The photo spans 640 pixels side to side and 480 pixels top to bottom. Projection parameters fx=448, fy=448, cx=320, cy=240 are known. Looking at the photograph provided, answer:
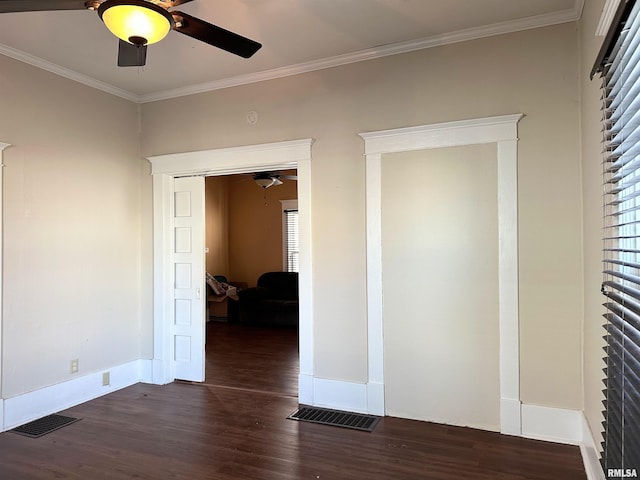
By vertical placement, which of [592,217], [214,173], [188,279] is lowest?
[188,279]

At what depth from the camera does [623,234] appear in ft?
6.43

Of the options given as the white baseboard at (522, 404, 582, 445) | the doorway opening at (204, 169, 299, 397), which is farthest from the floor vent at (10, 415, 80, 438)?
the white baseboard at (522, 404, 582, 445)

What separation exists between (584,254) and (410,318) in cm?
126

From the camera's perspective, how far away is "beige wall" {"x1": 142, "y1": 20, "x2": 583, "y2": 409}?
3004 millimetres

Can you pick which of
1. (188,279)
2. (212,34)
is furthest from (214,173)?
(212,34)

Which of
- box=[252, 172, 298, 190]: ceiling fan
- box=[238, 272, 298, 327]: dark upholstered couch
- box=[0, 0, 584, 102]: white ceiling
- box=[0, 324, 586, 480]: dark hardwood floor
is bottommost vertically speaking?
box=[0, 324, 586, 480]: dark hardwood floor

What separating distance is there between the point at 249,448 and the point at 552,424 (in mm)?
2041

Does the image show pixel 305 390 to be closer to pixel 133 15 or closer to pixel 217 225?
pixel 133 15

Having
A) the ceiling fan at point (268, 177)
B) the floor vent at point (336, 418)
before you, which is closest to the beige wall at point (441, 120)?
the floor vent at point (336, 418)

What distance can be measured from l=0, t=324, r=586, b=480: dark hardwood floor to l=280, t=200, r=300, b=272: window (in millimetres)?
4574

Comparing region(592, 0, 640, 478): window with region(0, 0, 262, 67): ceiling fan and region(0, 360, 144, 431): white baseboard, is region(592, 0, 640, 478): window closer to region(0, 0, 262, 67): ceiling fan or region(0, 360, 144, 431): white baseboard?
region(0, 0, 262, 67): ceiling fan

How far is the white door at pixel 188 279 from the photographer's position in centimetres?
440

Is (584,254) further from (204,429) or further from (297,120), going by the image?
(204,429)

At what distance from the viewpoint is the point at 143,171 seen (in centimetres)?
455
